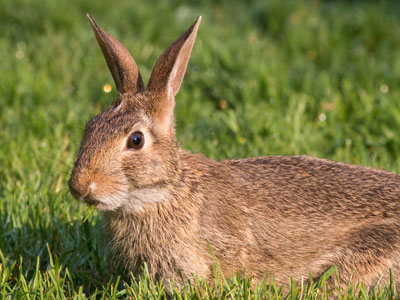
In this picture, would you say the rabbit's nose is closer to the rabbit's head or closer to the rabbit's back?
the rabbit's head

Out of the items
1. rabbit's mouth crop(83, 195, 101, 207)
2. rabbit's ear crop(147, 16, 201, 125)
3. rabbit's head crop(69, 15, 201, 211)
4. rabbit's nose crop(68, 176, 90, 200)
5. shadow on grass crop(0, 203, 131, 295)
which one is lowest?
shadow on grass crop(0, 203, 131, 295)

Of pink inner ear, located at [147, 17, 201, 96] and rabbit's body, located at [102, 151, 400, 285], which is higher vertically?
pink inner ear, located at [147, 17, 201, 96]

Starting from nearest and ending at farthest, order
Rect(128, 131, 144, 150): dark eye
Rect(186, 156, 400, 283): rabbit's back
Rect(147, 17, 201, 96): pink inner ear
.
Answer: Rect(128, 131, 144, 150): dark eye < Rect(147, 17, 201, 96): pink inner ear < Rect(186, 156, 400, 283): rabbit's back

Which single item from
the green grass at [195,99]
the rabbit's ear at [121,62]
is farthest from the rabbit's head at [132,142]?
the green grass at [195,99]

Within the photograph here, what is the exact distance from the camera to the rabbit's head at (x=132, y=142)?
3.75 meters

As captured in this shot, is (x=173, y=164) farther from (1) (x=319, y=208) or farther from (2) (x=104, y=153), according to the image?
(1) (x=319, y=208)

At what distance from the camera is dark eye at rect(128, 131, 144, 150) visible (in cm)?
387

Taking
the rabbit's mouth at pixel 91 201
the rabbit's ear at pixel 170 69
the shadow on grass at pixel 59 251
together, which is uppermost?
the rabbit's ear at pixel 170 69

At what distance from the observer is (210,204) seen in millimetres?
4176

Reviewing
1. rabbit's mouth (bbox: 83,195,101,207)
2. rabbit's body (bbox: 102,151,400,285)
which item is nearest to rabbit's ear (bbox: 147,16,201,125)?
rabbit's body (bbox: 102,151,400,285)

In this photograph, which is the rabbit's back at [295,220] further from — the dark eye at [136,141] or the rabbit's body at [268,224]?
the dark eye at [136,141]

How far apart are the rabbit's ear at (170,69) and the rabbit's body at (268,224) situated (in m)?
0.41

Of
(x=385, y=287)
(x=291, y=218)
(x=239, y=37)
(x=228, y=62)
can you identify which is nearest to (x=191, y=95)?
(x=228, y=62)

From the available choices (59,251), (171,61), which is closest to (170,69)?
(171,61)
